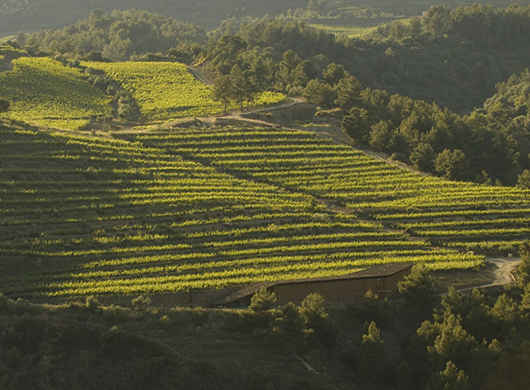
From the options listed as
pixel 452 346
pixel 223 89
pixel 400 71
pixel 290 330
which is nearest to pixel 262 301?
pixel 290 330

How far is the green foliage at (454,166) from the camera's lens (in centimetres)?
7294

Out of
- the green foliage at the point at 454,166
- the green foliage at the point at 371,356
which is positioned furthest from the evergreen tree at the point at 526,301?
the green foliage at the point at 454,166

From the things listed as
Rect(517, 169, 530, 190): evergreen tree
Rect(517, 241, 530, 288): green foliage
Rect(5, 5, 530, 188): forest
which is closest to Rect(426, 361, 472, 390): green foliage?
Rect(517, 241, 530, 288): green foliage

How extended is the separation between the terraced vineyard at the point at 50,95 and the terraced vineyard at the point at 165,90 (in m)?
5.11

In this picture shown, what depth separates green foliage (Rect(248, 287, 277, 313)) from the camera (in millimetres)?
40594

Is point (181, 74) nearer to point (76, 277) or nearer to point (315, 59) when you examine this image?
point (315, 59)

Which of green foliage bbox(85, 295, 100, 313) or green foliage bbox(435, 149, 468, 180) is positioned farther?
green foliage bbox(435, 149, 468, 180)

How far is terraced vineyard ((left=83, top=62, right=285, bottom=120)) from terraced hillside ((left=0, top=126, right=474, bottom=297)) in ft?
74.6

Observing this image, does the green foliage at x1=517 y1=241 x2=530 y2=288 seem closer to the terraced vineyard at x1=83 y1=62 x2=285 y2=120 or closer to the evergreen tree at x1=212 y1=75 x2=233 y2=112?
the evergreen tree at x1=212 y1=75 x2=233 y2=112

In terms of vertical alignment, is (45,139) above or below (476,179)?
above

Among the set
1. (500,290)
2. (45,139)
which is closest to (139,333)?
(500,290)

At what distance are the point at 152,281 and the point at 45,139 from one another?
25.7 meters

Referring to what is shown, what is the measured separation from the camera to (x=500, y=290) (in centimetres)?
4878

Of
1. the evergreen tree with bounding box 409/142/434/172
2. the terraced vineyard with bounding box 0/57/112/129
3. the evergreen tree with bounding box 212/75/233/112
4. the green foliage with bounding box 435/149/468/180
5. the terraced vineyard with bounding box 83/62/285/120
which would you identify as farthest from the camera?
the terraced vineyard with bounding box 83/62/285/120
